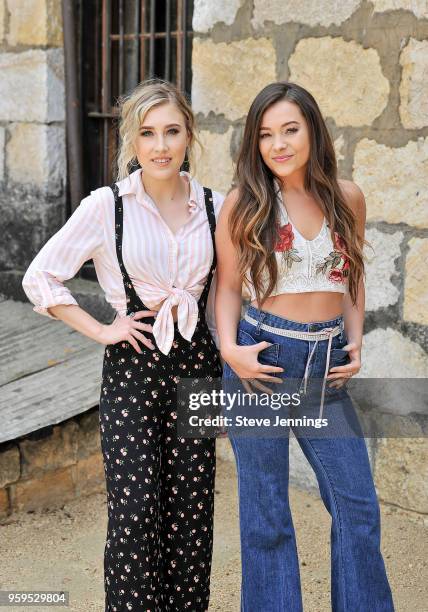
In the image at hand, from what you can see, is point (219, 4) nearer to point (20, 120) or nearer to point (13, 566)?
point (20, 120)

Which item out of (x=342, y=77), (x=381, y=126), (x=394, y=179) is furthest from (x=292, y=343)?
(x=342, y=77)

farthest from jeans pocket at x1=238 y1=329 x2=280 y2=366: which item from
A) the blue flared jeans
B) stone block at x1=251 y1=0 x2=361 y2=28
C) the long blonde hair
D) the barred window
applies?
the barred window

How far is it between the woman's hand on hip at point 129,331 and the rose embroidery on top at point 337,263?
0.51 meters

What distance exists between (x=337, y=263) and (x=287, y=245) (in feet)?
0.50

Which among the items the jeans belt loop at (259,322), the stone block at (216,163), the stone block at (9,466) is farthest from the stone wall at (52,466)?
the jeans belt loop at (259,322)

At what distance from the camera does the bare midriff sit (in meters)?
2.44

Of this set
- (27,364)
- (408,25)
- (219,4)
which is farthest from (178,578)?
(219,4)

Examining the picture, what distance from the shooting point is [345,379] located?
8.32ft

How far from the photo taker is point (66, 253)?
253cm

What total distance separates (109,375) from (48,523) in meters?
1.46

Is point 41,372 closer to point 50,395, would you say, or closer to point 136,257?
point 50,395

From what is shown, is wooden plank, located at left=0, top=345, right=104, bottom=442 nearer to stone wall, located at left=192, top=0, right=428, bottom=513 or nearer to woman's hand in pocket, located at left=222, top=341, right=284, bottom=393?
stone wall, located at left=192, top=0, right=428, bottom=513

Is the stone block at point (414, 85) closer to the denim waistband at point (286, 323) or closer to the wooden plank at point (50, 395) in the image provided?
→ the denim waistband at point (286, 323)

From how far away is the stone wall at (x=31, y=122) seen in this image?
16.2 ft
